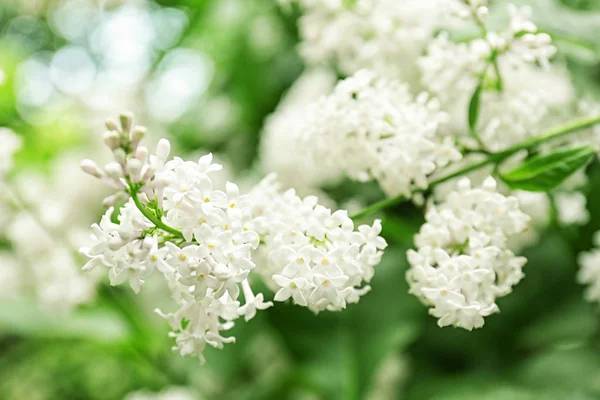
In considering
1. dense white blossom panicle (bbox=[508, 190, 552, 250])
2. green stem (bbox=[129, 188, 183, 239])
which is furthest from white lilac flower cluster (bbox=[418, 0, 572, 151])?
green stem (bbox=[129, 188, 183, 239])

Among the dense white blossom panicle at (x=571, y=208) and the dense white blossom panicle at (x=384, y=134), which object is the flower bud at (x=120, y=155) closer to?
the dense white blossom panicle at (x=384, y=134)

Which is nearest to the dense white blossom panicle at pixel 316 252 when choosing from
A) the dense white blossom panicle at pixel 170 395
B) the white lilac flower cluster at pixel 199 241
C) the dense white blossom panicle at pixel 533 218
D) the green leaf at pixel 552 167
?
the white lilac flower cluster at pixel 199 241

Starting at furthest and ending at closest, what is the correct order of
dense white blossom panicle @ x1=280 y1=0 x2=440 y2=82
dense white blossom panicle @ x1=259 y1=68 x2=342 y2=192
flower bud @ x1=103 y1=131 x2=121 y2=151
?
dense white blossom panicle @ x1=259 y1=68 x2=342 y2=192
dense white blossom panicle @ x1=280 y1=0 x2=440 y2=82
flower bud @ x1=103 y1=131 x2=121 y2=151

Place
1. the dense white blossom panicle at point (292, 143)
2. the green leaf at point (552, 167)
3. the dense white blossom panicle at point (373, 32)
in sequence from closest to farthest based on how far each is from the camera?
the green leaf at point (552, 167) < the dense white blossom panicle at point (373, 32) < the dense white blossom panicle at point (292, 143)

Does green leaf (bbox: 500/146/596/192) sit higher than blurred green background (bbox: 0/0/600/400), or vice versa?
green leaf (bbox: 500/146/596/192)

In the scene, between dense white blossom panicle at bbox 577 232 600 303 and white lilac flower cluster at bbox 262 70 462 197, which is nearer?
white lilac flower cluster at bbox 262 70 462 197

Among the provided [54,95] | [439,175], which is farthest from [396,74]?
[54,95]

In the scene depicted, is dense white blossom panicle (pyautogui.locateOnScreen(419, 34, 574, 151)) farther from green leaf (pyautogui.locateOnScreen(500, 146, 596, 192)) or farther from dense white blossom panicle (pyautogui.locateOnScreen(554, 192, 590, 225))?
dense white blossom panicle (pyautogui.locateOnScreen(554, 192, 590, 225))

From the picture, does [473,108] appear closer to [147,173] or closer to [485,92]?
[485,92]
